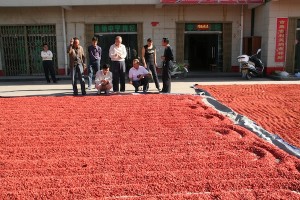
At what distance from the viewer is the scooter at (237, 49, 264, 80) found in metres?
11.2

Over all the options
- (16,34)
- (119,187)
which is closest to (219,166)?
(119,187)

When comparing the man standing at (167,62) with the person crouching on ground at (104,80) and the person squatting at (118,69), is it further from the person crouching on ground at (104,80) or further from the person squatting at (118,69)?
the person crouching on ground at (104,80)

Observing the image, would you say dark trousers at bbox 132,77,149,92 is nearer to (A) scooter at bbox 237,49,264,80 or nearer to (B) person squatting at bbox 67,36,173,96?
(B) person squatting at bbox 67,36,173,96

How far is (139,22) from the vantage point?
42.1ft

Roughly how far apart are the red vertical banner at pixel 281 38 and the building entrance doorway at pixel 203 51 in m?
2.48

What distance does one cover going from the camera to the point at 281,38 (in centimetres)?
1174

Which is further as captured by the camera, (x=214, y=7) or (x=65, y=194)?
(x=214, y=7)

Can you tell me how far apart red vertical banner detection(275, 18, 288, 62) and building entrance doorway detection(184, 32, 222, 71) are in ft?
8.12

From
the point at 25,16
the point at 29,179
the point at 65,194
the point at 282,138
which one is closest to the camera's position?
the point at 65,194

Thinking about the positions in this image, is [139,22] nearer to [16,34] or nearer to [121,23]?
[121,23]

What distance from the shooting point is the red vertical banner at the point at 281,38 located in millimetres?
11617

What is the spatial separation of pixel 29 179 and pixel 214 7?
11.5 metres

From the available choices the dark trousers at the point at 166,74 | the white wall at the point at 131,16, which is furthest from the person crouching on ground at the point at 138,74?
the white wall at the point at 131,16

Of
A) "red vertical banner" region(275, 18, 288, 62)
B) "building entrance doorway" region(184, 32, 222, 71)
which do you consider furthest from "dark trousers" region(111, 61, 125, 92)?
"red vertical banner" region(275, 18, 288, 62)
